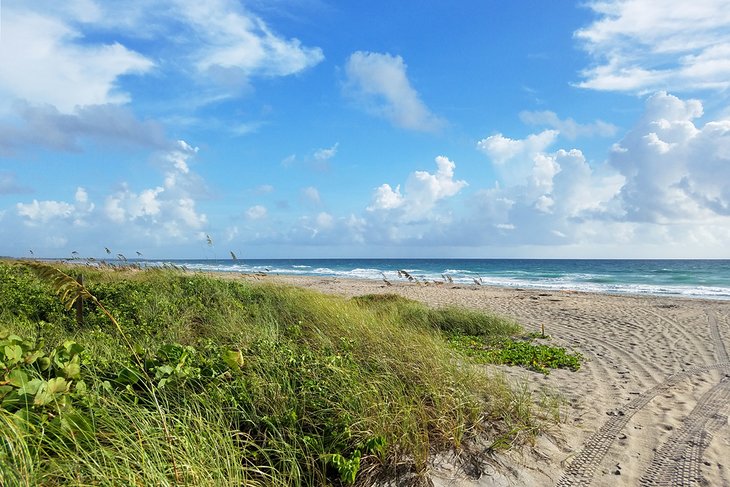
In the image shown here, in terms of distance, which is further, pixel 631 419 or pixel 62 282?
pixel 631 419

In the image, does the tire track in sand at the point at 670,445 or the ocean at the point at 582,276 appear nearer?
the tire track in sand at the point at 670,445

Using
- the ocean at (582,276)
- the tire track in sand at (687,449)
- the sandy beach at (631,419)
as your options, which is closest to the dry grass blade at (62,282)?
the sandy beach at (631,419)

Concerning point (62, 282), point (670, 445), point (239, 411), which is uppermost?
point (62, 282)

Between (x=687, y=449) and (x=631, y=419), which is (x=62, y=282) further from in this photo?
(x=631, y=419)

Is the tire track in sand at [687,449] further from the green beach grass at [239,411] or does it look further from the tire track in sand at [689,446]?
the green beach grass at [239,411]

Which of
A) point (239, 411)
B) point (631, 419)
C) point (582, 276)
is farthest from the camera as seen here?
point (582, 276)

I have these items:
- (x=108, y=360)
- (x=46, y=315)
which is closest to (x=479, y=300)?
(x=46, y=315)

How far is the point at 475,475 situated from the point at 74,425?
325 cm

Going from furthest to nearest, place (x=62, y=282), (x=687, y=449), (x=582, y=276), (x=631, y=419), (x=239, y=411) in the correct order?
(x=582, y=276), (x=631, y=419), (x=687, y=449), (x=239, y=411), (x=62, y=282)

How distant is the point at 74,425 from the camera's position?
3348 mm

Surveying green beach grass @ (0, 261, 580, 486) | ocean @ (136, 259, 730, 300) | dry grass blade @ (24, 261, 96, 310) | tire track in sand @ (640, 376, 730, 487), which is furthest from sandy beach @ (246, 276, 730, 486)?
ocean @ (136, 259, 730, 300)

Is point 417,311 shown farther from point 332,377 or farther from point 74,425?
point 74,425

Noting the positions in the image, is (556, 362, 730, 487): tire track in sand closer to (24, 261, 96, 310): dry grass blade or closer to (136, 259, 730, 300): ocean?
(24, 261, 96, 310): dry grass blade

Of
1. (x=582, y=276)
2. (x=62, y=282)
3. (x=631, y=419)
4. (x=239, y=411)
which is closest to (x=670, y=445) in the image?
(x=631, y=419)
